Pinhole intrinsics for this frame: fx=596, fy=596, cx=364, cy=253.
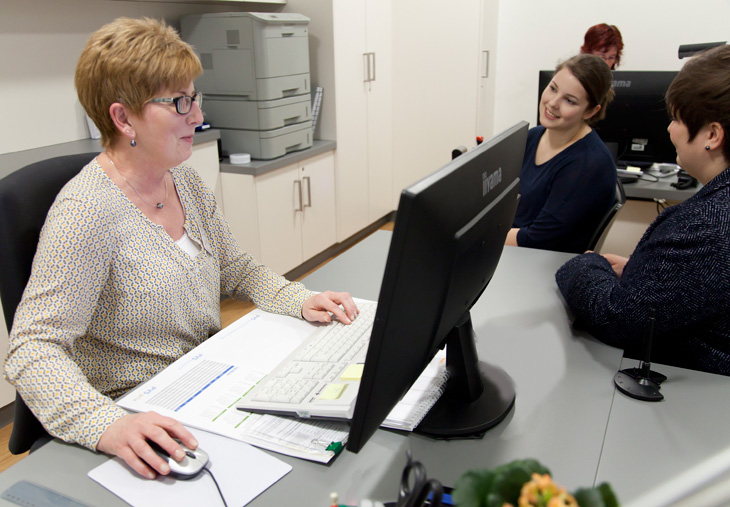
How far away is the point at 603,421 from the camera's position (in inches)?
39.7

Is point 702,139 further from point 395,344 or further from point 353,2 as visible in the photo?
point 353,2

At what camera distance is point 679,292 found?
1106mm

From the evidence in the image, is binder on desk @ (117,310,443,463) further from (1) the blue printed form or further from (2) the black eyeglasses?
(2) the black eyeglasses

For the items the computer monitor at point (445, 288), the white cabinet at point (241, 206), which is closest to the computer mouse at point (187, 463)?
the computer monitor at point (445, 288)

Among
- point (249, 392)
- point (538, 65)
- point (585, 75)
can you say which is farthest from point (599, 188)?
point (538, 65)

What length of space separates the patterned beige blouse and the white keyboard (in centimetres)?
20

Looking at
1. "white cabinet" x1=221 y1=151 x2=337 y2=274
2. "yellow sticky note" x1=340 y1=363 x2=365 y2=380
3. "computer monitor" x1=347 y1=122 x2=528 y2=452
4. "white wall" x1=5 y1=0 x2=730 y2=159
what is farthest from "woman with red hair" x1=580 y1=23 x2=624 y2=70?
"yellow sticky note" x1=340 y1=363 x2=365 y2=380

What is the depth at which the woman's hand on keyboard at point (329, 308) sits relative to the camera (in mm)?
1309

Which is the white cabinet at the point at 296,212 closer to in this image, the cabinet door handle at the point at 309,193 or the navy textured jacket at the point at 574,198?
the cabinet door handle at the point at 309,193

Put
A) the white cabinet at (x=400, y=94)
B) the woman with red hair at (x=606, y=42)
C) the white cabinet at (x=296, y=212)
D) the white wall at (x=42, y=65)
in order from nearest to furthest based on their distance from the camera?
1. the white wall at (x=42, y=65)
2. the white cabinet at (x=296, y=212)
3. the woman with red hair at (x=606, y=42)
4. the white cabinet at (x=400, y=94)

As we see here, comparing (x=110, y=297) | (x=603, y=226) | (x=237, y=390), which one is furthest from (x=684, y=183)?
(x=110, y=297)

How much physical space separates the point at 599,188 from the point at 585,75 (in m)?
0.43

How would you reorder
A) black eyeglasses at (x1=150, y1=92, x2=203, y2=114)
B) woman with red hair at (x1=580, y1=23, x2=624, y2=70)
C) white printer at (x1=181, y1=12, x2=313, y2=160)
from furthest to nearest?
woman with red hair at (x1=580, y1=23, x2=624, y2=70) → white printer at (x1=181, y1=12, x2=313, y2=160) → black eyeglasses at (x1=150, y1=92, x2=203, y2=114)

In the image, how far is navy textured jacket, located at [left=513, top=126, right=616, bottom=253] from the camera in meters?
2.09
